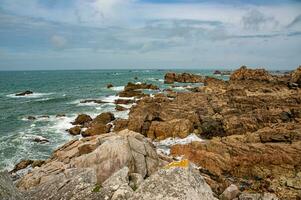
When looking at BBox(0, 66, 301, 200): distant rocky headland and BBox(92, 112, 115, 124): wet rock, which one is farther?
BBox(92, 112, 115, 124): wet rock

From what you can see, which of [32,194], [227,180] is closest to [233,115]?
[227,180]

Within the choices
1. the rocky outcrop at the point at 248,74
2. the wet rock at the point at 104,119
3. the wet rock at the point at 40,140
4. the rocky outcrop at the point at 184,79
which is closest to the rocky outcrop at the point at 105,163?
the wet rock at the point at 40,140

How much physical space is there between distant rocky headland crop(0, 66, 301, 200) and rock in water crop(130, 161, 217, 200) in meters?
0.02

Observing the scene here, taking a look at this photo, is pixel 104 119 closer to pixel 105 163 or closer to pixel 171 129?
pixel 171 129

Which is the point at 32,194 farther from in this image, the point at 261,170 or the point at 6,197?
the point at 261,170

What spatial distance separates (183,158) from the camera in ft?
80.7

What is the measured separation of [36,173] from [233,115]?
2351cm

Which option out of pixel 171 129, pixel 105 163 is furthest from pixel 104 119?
pixel 105 163

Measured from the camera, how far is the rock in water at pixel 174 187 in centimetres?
774

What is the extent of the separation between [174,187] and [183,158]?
1703 cm

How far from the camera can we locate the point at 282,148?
23969mm

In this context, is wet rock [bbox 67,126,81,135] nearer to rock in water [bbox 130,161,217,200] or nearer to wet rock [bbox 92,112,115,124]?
wet rock [bbox 92,112,115,124]

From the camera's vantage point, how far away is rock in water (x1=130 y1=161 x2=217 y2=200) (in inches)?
305

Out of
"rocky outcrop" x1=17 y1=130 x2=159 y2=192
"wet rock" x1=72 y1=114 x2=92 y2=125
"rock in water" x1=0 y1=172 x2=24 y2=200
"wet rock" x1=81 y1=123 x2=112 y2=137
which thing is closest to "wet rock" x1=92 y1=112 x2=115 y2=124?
"wet rock" x1=72 y1=114 x2=92 y2=125
